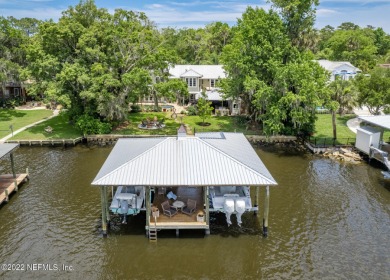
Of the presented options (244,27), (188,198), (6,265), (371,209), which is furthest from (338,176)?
(6,265)

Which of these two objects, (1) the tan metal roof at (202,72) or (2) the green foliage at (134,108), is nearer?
(2) the green foliage at (134,108)

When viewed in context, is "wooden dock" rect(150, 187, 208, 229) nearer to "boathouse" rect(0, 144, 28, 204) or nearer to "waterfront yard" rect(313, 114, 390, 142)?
"boathouse" rect(0, 144, 28, 204)

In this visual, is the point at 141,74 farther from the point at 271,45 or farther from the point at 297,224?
the point at 297,224

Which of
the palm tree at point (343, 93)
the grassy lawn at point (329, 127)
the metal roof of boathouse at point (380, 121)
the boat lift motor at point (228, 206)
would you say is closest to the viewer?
the boat lift motor at point (228, 206)

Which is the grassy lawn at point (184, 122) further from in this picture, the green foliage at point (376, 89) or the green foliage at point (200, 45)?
the green foliage at point (200, 45)

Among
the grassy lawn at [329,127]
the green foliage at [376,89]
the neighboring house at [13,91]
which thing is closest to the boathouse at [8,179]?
the grassy lawn at [329,127]

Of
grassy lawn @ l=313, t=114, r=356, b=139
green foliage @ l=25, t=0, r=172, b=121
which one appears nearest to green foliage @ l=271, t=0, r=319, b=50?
grassy lawn @ l=313, t=114, r=356, b=139
